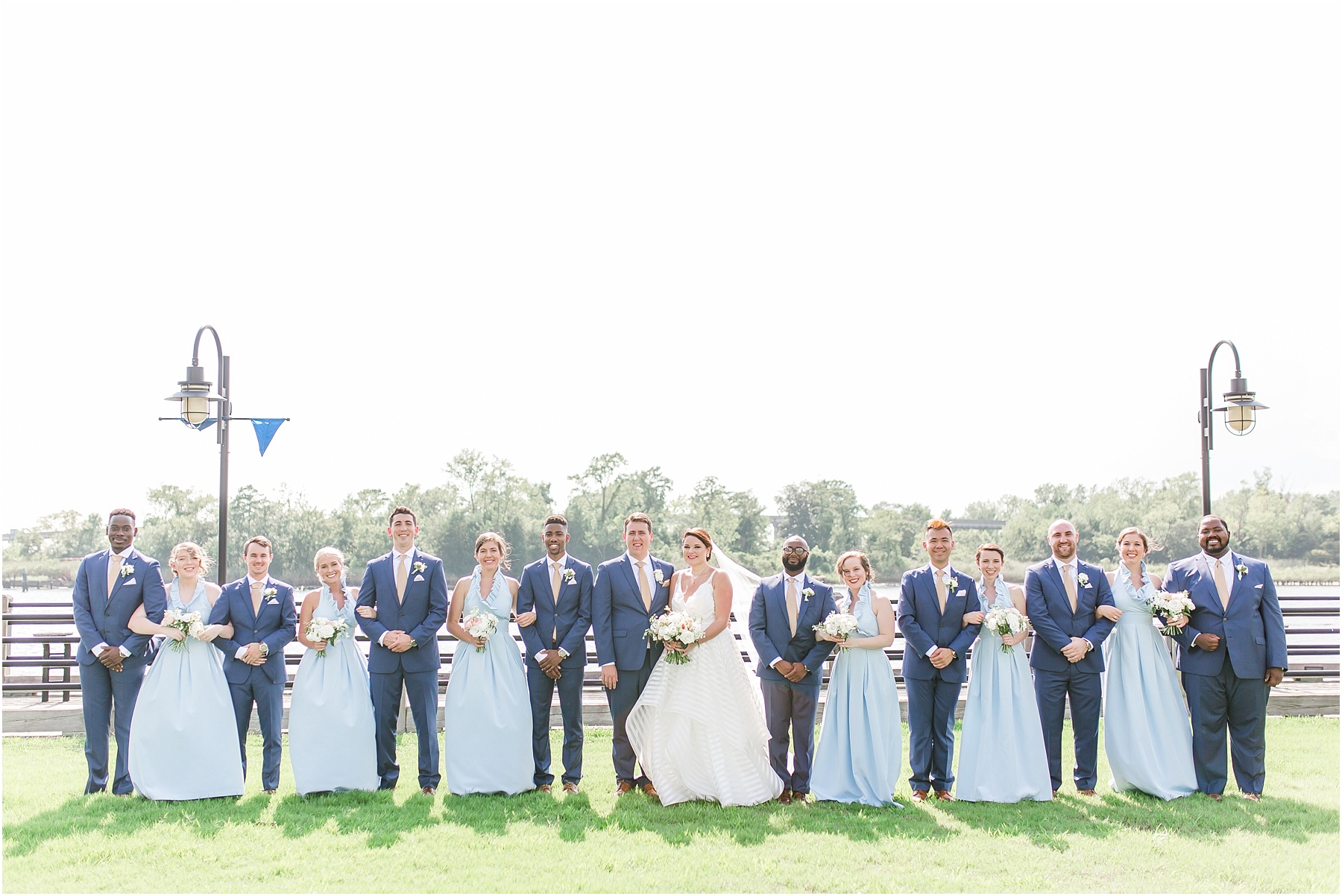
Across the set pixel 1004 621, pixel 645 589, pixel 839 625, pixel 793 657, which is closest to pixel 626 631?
pixel 645 589

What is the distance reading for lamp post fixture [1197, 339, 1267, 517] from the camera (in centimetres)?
1087

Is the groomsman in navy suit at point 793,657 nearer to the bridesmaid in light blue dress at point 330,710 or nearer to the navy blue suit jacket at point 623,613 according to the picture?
the navy blue suit jacket at point 623,613

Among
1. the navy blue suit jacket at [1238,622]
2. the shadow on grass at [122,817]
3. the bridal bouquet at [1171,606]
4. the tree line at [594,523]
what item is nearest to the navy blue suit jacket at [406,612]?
the shadow on grass at [122,817]

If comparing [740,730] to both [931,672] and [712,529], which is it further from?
[712,529]

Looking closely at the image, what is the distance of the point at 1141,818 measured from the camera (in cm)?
740

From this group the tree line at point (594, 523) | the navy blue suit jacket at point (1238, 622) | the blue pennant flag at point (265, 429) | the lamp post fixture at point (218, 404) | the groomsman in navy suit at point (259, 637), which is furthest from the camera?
the tree line at point (594, 523)

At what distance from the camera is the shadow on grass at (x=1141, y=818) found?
702cm

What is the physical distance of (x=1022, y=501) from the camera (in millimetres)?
105000

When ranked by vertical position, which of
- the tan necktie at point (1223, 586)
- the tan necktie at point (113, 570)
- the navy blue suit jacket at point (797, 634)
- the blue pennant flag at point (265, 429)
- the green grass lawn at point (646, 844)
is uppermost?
the blue pennant flag at point (265, 429)

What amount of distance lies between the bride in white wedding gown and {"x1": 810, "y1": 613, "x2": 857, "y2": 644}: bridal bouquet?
0.79m

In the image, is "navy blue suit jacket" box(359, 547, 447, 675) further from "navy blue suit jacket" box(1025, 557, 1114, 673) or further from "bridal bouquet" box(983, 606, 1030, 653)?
"navy blue suit jacket" box(1025, 557, 1114, 673)

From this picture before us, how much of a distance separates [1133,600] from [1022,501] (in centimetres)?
10245

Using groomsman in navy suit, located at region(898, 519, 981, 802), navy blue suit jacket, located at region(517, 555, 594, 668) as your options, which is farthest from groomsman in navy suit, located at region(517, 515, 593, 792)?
groomsman in navy suit, located at region(898, 519, 981, 802)

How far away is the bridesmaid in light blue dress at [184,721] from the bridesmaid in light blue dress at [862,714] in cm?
475
